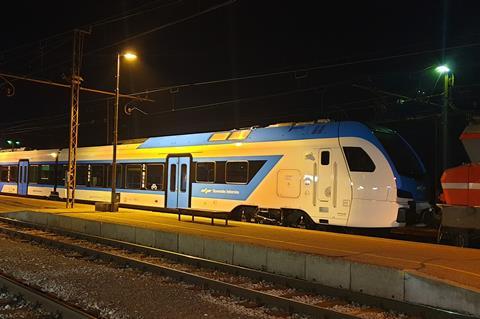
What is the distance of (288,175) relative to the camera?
14.7 m

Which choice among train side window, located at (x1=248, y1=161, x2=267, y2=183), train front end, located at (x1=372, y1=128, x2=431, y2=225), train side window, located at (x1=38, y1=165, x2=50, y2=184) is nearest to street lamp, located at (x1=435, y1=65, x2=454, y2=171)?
train front end, located at (x1=372, y1=128, x2=431, y2=225)

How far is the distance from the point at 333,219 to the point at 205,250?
4067 mm

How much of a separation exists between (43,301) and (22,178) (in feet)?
85.1

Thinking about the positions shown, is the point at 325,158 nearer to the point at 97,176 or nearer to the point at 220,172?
the point at 220,172

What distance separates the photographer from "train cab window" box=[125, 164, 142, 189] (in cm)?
2111

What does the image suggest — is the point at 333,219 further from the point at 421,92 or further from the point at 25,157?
the point at 25,157

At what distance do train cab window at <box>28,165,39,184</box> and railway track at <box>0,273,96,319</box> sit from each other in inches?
868

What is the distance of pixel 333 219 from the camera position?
531 inches

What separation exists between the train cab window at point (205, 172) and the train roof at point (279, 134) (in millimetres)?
835

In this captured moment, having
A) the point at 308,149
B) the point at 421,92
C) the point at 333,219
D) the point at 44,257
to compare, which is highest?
the point at 421,92

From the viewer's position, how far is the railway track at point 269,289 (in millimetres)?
6891

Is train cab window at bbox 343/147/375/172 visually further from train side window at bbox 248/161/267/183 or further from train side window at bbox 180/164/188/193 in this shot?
train side window at bbox 180/164/188/193

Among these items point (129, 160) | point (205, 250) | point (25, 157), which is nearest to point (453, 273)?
point (205, 250)

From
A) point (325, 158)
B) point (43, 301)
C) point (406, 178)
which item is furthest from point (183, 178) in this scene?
point (43, 301)
